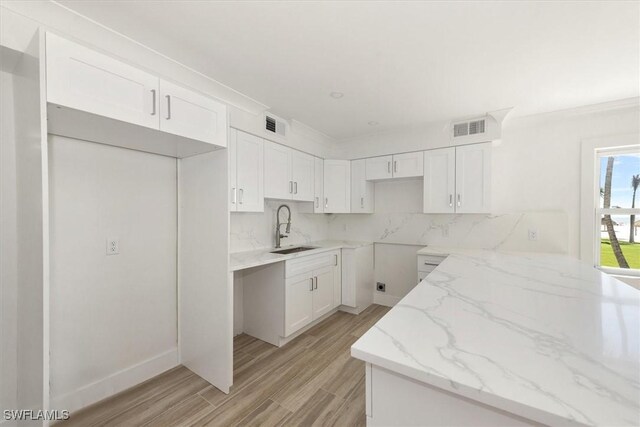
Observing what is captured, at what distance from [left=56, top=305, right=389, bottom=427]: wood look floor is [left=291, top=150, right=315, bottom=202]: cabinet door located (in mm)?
1739

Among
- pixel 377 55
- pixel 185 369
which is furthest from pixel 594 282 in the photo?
pixel 185 369

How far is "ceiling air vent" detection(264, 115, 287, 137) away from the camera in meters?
2.86

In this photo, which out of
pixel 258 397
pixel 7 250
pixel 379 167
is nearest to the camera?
pixel 7 250

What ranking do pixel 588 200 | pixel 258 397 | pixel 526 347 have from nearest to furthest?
pixel 526 347 < pixel 258 397 < pixel 588 200

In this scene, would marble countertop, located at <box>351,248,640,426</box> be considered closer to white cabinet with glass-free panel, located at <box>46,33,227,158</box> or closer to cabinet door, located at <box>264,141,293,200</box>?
white cabinet with glass-free panel, located at <box>46,33,227,158</box>

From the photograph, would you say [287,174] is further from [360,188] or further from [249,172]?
[360,188]

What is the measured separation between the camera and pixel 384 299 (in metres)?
3.83

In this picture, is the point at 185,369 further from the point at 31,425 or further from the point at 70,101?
the point at 70,101

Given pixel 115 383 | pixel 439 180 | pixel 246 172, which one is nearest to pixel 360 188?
pixel 439 180

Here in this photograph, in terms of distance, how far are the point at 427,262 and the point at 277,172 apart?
77.5 inches

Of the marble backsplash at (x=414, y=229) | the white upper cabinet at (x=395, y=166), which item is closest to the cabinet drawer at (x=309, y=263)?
the marble backsplash at (x=414, y=229)

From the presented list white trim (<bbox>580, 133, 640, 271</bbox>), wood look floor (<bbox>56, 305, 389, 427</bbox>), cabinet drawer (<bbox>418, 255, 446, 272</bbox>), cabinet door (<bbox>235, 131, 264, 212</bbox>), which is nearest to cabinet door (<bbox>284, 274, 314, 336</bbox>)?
wood look floor (<bbox>56, 305, 389, 427</bbox>)

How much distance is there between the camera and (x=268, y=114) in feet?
9.37

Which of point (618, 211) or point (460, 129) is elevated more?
point (460, 129)
